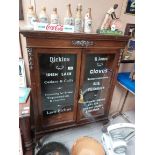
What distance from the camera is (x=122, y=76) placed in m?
1.87

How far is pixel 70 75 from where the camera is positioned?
4.69 feet

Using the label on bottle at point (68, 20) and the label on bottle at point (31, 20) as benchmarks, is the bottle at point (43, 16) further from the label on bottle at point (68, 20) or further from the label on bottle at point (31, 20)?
the label on bottle at point (68, 20)

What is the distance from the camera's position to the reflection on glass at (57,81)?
4.35 ft

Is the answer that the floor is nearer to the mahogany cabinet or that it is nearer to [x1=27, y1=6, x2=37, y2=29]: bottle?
the mahogany cabinet

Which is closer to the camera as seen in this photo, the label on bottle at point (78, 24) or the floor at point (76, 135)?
the label on bottle at point (78, 24)

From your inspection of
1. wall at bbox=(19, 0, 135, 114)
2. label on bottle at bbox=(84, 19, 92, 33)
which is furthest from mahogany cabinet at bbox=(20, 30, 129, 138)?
wall at bbox=(19, 0, 135, 114)

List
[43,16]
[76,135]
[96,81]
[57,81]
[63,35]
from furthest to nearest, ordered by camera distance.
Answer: [76,135] < [96,81] < [57,81] < [43,16] < [63,35]

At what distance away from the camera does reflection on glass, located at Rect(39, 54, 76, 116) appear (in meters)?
1.33

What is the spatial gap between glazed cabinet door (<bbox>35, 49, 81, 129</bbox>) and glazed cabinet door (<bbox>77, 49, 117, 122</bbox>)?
0.08m

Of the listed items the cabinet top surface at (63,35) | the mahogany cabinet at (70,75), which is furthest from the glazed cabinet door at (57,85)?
the cabinet top surface at (63,35)

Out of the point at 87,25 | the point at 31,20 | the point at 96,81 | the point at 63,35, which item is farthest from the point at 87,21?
the point at 96,81

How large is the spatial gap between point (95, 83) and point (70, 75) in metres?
0.32

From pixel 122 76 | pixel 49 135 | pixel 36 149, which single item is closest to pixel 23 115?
pixel 36 149

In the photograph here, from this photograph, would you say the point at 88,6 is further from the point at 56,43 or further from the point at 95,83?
the point at 95,83
